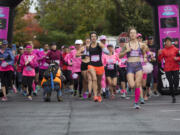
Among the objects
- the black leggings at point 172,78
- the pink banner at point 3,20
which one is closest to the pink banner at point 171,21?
the black leggings at point 172,78

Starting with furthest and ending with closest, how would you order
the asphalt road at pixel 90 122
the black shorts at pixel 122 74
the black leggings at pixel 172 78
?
the black shorts at pixel 122 74, the black leggings at pixel 172 78, the asphalt road at pixel 90 122

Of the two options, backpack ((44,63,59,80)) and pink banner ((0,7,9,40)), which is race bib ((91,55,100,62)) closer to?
backpack ((44,63,59,80))

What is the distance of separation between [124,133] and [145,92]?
8.30 metres

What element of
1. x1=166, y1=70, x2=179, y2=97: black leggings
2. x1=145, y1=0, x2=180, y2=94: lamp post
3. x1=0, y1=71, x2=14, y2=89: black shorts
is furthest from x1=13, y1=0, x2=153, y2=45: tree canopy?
x1=166, y1=70, x2=179, y2=97: black leggings

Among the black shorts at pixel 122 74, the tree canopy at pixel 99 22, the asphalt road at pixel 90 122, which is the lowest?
the asphalt road at pixel 90 122

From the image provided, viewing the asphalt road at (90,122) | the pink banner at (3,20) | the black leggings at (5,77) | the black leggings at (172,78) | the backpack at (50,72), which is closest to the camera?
the asphalt road at (90,122)

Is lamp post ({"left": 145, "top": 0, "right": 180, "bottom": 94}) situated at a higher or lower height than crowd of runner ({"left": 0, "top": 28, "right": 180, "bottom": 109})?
higher

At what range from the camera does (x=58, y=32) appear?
68.9 metres

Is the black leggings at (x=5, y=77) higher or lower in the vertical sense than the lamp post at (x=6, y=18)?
lower

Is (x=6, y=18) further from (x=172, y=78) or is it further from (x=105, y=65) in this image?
(x=172, y=78)

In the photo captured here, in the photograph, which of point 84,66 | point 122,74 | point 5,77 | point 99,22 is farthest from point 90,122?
point 99,22

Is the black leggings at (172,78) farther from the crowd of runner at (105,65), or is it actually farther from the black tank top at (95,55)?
the black tank top at (95,55)

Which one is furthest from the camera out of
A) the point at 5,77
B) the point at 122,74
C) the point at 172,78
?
the point at 122,74

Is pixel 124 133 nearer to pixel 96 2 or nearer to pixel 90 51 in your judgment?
pixel 90 51
